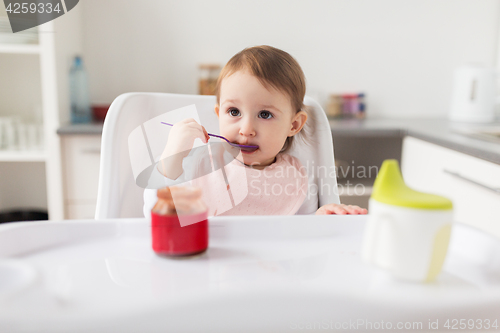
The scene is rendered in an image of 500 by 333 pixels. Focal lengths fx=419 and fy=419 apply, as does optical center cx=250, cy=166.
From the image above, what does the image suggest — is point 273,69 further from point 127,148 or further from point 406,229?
point 406,229

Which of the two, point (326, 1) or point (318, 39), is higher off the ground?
point (326, 1)

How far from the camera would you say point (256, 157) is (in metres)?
0.89

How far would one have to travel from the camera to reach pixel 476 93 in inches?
68.2

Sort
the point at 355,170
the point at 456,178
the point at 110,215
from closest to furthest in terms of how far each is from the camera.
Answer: the point at 110,215 → the point at 456,178 → the point at 355,170

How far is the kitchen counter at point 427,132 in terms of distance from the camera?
1182 millimetres

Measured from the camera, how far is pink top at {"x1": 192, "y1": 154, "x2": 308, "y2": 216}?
0.85 meters

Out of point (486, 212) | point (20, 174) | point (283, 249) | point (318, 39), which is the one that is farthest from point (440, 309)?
point (20, 174)

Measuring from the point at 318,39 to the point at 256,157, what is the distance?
46.3 inches

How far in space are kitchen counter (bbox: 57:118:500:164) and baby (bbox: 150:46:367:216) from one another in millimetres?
548

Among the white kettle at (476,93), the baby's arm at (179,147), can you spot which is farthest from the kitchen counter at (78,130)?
the white kettle at (476,93)

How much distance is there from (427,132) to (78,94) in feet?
4.40

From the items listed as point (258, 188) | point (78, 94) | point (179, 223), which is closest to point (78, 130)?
point (78, 94)

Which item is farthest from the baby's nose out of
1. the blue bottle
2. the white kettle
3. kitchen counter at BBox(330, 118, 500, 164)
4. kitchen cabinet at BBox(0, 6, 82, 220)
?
the white kettle

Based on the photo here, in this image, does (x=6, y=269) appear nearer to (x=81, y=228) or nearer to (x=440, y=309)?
(x=81, y=228)
